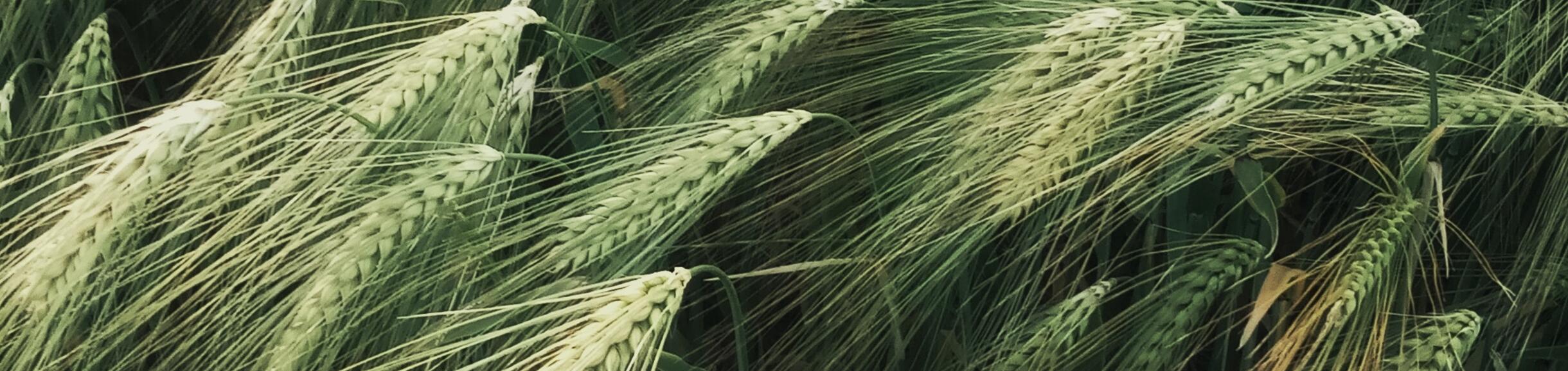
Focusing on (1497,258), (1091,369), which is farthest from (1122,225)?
(1497,258)

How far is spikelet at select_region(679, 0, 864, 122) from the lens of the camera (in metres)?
0.72

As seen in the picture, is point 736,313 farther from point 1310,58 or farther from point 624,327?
point 1310,58

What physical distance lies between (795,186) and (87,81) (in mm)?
398

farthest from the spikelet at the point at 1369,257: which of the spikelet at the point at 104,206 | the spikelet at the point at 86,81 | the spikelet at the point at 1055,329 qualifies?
the spikelet at the point at 86,81

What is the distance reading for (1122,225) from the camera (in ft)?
2.90

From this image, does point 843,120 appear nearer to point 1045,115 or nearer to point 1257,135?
point 1045,115

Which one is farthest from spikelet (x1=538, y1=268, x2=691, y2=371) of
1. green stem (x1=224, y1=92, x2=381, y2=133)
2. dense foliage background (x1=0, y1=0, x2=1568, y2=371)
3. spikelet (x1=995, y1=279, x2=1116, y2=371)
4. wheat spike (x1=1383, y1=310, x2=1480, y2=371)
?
wheat spike (x1=1383, y1=310, x2=1480, y2=371)

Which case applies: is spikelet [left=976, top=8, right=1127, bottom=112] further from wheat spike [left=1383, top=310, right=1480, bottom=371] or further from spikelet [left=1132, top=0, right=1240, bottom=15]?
wheat spike [left=1383, top=310, right=1480, bottom=371]

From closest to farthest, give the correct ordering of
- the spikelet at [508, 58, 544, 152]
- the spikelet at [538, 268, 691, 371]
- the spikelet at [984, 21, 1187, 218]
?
the spikelet at [538, 268, 691, 371] < the spikelet at [984, 21, 1187, 218] < the spikelet at [508, 58, 544, 152]

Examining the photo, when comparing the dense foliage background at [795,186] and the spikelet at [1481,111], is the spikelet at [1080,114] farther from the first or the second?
the spikelet at [1481,111]

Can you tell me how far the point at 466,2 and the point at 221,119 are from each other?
0.21 m

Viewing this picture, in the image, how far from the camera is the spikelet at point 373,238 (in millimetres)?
592

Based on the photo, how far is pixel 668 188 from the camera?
0.65m

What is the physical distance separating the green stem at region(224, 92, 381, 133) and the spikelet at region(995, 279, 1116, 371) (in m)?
0.34
